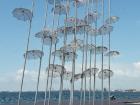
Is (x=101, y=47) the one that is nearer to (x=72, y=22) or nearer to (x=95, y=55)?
(x=95, y=55)

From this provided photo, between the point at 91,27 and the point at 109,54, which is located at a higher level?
the point at 91,27

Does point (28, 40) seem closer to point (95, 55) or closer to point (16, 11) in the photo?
point (16, 11)

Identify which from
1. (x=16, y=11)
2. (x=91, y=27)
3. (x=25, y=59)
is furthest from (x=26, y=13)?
(x=91, y=27)

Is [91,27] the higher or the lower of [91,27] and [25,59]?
the higher

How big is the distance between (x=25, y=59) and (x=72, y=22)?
3870mm

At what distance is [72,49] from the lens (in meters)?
20.6

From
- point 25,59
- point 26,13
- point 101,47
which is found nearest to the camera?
point 25,59

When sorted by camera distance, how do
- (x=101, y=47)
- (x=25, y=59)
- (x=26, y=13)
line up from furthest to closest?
(x=101, y=47), (x=26, y=13), (x=25, y=59)

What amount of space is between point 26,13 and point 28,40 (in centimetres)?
177

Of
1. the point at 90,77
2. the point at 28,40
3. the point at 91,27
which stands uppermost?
the point at 91,27

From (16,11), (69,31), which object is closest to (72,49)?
(69,31)

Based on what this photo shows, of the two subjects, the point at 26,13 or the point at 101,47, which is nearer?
the point at 26,13

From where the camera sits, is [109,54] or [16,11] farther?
[109,54]

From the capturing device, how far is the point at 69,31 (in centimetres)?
2064
